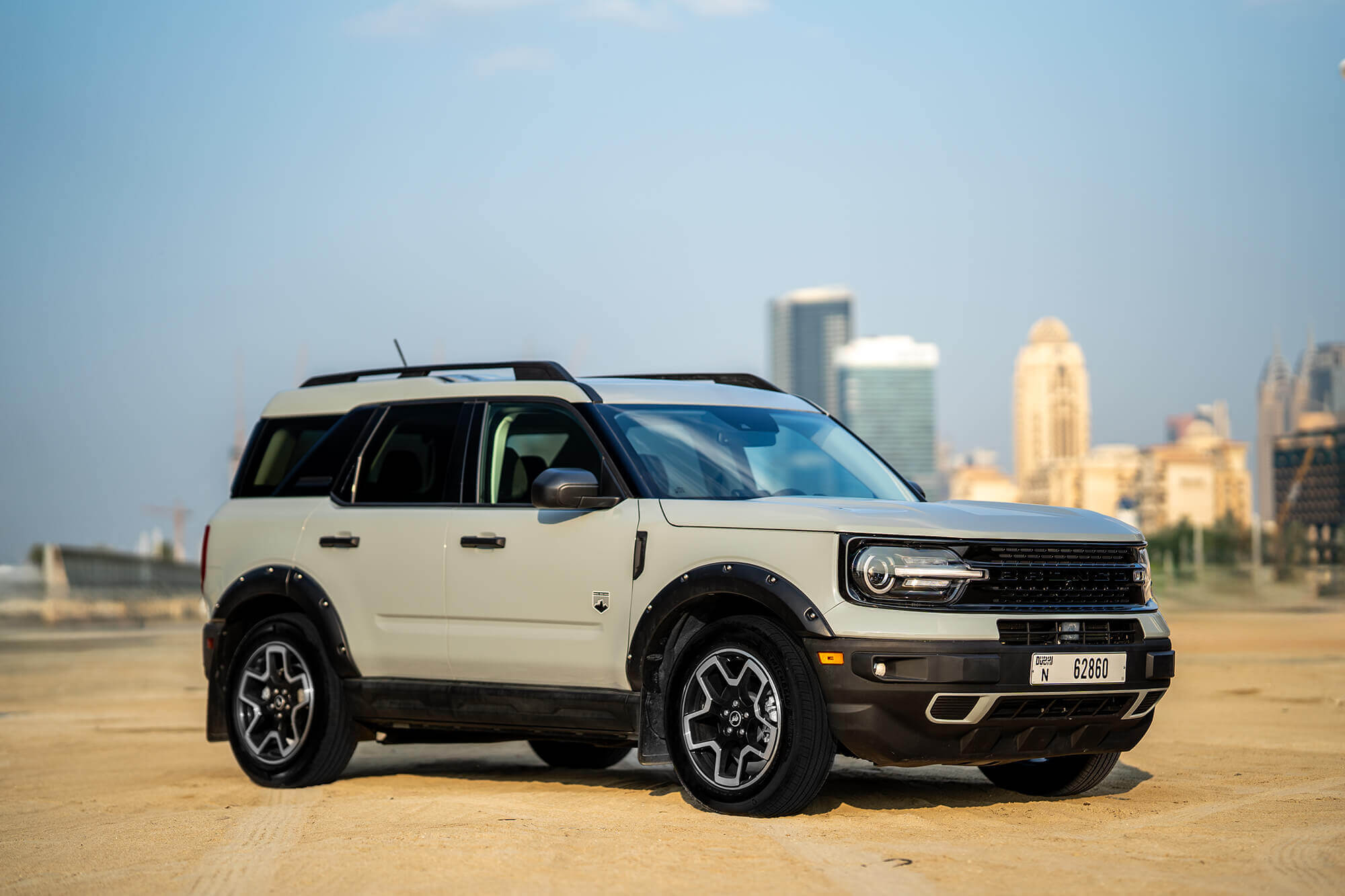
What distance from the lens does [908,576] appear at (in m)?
6.91

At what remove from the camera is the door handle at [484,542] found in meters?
8.22

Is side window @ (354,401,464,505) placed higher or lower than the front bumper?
higher

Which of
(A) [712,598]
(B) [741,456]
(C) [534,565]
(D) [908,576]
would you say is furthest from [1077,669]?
(C) [534,565]

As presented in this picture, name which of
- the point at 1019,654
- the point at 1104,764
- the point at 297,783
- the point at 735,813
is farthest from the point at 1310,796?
the point at 297,783

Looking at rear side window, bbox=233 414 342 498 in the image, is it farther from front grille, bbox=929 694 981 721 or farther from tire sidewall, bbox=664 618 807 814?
front grille, bbox=929 694 981 721

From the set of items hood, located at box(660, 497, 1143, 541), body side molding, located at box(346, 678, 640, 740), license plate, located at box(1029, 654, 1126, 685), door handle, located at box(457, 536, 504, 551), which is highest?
hood, located at box(660, 497, 1143, 541)

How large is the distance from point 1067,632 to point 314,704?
398 cm

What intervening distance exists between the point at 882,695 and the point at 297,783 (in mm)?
3603

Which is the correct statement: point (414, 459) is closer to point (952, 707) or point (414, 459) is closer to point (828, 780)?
point (828, 780)

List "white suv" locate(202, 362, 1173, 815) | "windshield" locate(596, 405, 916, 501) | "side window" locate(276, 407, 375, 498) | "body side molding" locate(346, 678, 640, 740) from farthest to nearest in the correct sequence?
"side window" locate(276, 407, 375, 498), "windshield" locate(596, 405, 916, 501), "body side molding" locate(346, 678, 640, 740), "white suv" locate(202, 362, 1173, 815)

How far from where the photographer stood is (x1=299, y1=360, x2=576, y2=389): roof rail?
8578 millimetres

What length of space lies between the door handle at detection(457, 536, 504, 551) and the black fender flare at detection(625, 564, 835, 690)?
91 cm

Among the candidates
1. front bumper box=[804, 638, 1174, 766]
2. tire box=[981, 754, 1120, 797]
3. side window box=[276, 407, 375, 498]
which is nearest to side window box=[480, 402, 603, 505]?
side window box=[276, 407, 375, 498]

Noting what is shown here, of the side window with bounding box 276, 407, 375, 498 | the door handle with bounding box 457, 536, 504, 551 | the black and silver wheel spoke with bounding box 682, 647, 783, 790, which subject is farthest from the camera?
the side window with bounding box 276, 407, 375, 498
